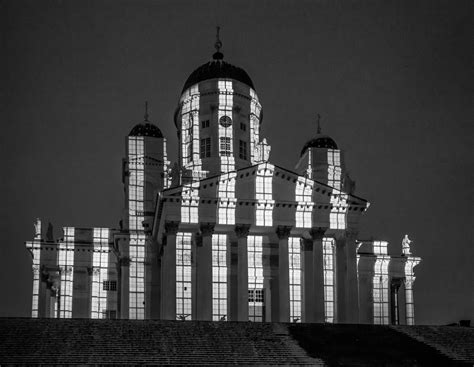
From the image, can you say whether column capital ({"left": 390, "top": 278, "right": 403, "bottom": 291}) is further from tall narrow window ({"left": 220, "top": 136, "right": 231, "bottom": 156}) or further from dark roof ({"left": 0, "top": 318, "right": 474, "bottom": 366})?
dark roof ({"left": 0, "top": 318, "right": 474, "bottom": 366})

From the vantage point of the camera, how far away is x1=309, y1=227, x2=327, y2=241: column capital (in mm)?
73438

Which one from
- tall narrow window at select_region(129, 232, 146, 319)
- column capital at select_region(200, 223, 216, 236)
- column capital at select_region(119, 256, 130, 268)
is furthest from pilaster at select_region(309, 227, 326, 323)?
column capital at select_region(119, 256, 130, 268)

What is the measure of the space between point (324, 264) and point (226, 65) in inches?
783

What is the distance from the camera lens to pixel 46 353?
52.8 m

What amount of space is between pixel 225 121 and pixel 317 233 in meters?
15.4

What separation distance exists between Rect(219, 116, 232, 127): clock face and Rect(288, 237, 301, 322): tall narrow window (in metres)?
12.5

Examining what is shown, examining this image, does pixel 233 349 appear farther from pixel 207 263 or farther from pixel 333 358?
pixel 207 263

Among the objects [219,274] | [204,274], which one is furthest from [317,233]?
[204,274]

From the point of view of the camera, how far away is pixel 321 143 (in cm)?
8919

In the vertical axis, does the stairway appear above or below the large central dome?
below

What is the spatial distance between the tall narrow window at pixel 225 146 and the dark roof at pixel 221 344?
80.9 ft

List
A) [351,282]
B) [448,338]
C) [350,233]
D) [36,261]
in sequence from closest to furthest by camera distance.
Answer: [448,338], [351,282], [350,233], [36,261]

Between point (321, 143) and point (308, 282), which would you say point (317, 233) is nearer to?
point (308, 282)

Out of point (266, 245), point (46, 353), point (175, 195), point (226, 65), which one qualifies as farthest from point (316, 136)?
point (46, 353)
